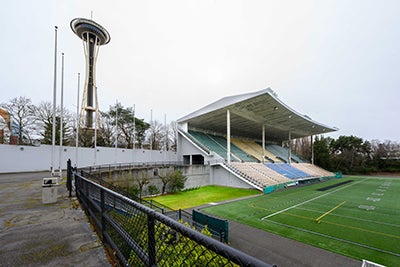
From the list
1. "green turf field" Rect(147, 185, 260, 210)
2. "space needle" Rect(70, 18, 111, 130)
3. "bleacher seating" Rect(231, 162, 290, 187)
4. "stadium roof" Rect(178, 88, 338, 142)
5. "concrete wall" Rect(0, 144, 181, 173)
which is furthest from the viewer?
"space needle" Rect(70, 18, 111, 130)

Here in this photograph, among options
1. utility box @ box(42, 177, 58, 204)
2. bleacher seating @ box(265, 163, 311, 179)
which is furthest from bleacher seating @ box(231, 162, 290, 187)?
utility box @ box(42, 177, 58, 204)

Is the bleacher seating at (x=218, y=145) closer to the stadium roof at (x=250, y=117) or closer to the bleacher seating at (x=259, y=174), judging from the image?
the stadium roof at (x=250, y=117)

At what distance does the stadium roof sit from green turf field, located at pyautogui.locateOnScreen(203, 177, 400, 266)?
1452 cm

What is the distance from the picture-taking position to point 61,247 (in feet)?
9.75

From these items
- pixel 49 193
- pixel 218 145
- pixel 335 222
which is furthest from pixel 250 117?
pixel 49 193

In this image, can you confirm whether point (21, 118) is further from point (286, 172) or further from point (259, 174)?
point (286, 172)

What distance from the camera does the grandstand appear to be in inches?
1020

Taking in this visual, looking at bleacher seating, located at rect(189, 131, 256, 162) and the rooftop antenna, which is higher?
the rooftop antenna

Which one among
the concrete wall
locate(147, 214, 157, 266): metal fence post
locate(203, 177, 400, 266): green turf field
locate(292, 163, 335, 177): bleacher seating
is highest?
locate(147, 214, 157, 266): metal fence post

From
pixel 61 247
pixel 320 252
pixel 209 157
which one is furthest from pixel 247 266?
pixel 209 157

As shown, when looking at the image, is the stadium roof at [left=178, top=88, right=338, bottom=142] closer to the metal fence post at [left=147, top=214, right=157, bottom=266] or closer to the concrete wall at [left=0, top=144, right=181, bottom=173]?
the concrete wall at [left=0, top=144, right=181, bottom=173]

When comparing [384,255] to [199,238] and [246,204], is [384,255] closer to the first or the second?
[246,204]

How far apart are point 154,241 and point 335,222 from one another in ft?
46.0

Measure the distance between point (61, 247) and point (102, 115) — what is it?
41.2 m
